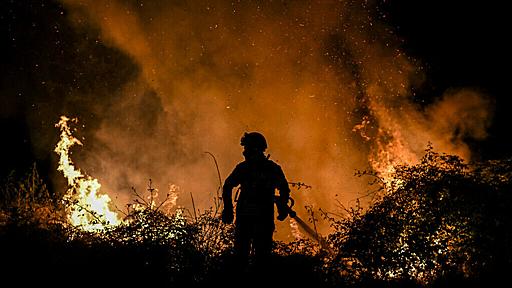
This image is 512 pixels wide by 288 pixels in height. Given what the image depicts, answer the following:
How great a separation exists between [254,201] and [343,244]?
7.97ft

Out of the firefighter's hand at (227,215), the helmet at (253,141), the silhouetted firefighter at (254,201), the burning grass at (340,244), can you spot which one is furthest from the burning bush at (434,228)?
the helmet at (253,141)

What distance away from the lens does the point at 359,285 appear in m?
7.06

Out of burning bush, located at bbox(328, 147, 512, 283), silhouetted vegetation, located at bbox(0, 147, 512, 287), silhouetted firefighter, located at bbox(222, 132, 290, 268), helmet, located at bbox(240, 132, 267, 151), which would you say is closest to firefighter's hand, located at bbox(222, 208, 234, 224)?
silhouetted firefighter, located at bbox(222, 132, 290, 268)

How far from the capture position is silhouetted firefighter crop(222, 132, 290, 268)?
6.35 metres

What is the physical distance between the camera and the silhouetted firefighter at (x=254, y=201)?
20.8 ft

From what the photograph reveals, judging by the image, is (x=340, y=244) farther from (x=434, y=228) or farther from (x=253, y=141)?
(x=253, y=141)

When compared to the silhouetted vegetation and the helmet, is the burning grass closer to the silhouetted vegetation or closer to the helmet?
the silhouetted vegetation

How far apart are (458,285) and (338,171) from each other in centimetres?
1585

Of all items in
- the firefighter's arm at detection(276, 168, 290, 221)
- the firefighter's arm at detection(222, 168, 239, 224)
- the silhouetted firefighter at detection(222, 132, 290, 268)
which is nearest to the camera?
the silhouetted firefighter at detection(222, 132, 290, 268)

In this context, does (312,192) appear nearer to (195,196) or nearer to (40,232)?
(195,196)

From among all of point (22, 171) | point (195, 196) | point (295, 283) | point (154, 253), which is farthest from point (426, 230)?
point (22, 171)

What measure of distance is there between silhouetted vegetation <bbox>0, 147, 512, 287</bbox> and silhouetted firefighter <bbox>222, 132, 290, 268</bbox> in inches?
21.4

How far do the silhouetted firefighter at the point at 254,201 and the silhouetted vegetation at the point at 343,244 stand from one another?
0.54 metres

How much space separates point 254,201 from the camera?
21.0 ft
